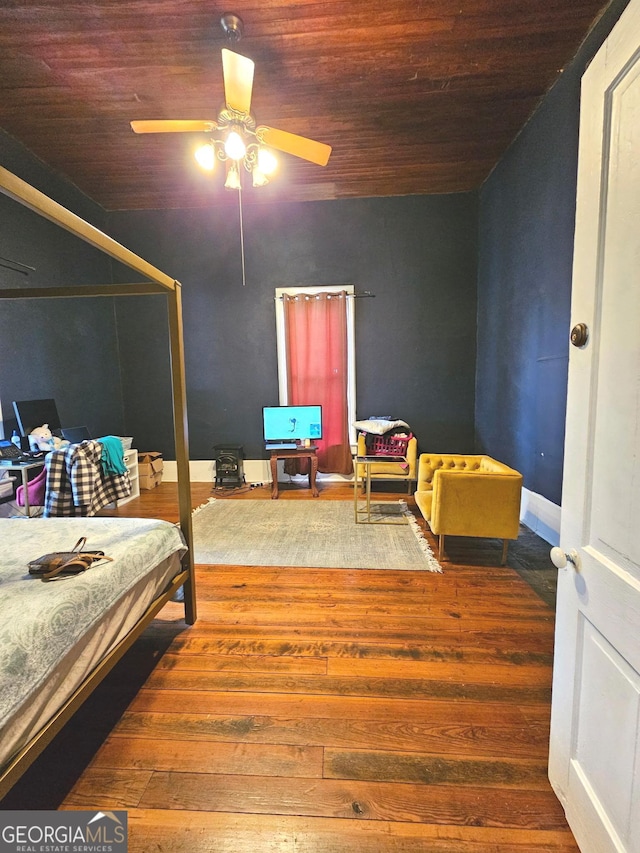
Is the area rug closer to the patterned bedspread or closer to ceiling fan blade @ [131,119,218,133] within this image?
the patterned bedspread

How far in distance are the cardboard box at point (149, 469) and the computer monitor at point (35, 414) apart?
120cm

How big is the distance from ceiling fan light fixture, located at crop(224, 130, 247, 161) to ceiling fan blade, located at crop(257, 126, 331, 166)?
17 cm

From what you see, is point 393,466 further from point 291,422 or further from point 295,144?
point 295,144

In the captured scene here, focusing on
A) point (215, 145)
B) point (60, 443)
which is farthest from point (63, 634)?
point (215, 145)

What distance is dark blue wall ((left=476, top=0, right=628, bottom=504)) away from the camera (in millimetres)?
2621

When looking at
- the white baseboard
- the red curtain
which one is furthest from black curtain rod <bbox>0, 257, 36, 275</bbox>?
the white baseboard

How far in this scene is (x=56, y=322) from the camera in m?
4.00

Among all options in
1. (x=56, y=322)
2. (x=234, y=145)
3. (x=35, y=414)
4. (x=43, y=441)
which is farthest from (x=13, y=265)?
(x=234, y=145)

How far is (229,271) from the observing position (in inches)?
187

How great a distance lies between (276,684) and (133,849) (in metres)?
0.66

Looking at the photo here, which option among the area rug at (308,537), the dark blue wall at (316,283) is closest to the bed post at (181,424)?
the area rug at (308,537)

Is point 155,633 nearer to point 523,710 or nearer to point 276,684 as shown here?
point 276,684

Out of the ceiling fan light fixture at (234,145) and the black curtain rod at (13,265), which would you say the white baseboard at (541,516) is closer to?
the ceiling fan light fixture at (234,145)

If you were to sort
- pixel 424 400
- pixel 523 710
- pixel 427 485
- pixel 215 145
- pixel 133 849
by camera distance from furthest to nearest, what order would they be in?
pixel 424 400, pixel 427 485, pixel 215 145, pixel 523 710, pixel 133 849
